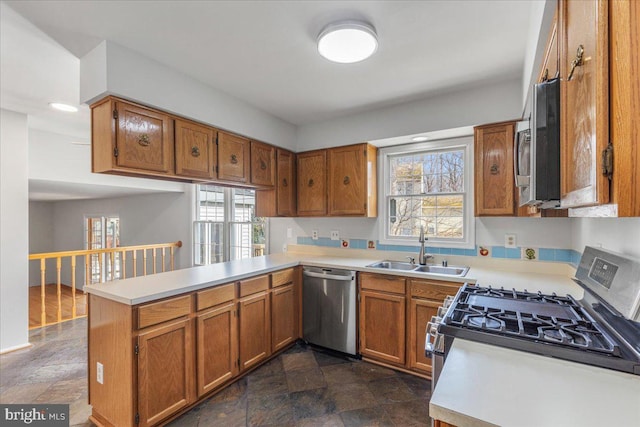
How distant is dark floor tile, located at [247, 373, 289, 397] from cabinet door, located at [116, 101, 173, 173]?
185cm

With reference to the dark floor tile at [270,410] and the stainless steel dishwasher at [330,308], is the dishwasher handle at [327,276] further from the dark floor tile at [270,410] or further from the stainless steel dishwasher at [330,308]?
the dark floor tile at [270,410]

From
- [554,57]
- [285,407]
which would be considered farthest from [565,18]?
[285,407]

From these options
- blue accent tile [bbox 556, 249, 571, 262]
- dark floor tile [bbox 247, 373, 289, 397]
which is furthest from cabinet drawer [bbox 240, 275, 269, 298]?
blue accent tile [bbox 556, 249, 571, 262]

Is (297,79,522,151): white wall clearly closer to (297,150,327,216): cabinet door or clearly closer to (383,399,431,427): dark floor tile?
(297,150,327,216): cabinet door

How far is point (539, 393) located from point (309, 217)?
9.85ft

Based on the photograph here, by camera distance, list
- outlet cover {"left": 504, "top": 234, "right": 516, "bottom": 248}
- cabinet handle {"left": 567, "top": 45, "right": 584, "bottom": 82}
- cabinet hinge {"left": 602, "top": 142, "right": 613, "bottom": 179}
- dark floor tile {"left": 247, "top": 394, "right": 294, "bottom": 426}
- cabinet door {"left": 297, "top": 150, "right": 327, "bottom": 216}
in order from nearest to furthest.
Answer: cabinet hinge {"left": 602, "top": 142, "right": 613, "bottom": 179} < cabinet handle {"left": 567, "top": 45, "right": 584, "bottom": 82} < dark floor tile {"left": 247, "top": 394, "right": 294, "bottom": 426} < outlet cover {"left": 504, "top": 234, "right": 516, "bottom": 248} < cabinet door {"left": 297, "top": 150, "right": 327, "bottom": 216}

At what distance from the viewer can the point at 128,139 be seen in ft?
6.71

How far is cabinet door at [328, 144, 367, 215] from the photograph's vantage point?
317 cm

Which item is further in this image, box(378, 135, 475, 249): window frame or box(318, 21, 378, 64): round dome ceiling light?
box(378, 135, 475, 249): window frame

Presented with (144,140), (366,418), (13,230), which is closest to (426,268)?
(366,418)

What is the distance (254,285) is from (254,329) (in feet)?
1.28

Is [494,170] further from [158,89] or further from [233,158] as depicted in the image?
[158,89]

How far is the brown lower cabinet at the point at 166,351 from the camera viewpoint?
1.78 m

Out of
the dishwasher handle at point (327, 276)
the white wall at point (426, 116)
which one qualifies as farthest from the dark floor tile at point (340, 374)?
the white wall at point (426, 116)
